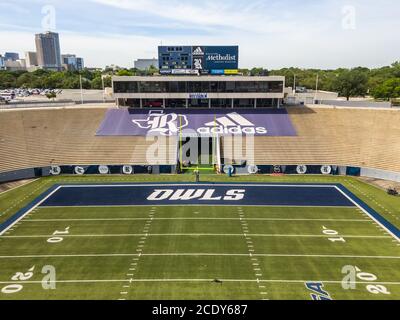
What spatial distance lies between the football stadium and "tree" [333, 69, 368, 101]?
2842cm

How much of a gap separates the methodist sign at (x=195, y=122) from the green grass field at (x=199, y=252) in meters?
18.5

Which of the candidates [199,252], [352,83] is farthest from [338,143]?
[352,83]

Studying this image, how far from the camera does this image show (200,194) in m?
30.9

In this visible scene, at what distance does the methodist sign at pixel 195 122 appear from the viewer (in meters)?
Answer: 44.9

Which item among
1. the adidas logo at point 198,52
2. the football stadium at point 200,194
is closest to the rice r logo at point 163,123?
the football stadium at point 200,194

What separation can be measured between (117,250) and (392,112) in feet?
135

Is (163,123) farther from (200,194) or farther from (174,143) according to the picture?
(200,194)

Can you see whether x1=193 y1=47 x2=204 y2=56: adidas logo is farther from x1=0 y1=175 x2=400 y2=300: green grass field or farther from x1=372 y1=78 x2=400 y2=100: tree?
x1=372 y1=78 x2=400 y2=100: tree

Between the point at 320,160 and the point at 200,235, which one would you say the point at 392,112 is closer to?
the point at 320,160

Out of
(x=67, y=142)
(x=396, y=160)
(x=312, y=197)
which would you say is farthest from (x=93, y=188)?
(x=396, y=160)

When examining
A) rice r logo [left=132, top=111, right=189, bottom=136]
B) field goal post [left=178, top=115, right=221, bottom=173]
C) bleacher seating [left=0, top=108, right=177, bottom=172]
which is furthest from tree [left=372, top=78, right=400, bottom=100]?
bleacher seating [left=0, top=108, right=177, bottom=172]

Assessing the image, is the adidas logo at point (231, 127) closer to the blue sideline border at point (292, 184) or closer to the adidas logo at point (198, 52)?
the adidas logo at point (198, 52)

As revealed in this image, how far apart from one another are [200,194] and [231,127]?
17.2m

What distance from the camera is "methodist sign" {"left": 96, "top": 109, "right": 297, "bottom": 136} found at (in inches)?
1767
